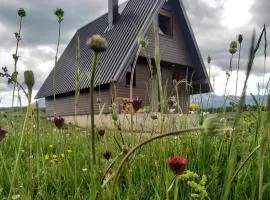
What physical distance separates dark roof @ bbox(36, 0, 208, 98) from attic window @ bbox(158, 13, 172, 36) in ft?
2.31

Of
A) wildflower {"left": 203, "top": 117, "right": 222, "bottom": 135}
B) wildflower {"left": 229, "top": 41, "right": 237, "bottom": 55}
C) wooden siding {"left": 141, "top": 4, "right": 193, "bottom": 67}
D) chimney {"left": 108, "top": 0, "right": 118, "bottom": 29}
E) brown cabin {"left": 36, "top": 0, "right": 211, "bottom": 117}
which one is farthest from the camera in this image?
chimney {"left": 108, "top": 0, "right": 118, "bottom": 29}

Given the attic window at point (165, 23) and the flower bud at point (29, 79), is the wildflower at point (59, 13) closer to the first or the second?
the flower bud at point (29, 79)

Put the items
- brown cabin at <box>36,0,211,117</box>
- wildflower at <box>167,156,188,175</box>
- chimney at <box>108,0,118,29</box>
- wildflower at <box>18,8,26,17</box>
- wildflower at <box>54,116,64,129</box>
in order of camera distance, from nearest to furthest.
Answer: wildflower at <box>167,156,188,175</box> < wildflower at <box>54,116,64,129</box> < wildflower at <box>18,8,26,17</box> < brown cabin at <box>36,0,211,117</box> < chimney at <box>108,0,118,29</box>

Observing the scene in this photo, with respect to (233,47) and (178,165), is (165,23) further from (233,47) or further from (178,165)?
(178,165)

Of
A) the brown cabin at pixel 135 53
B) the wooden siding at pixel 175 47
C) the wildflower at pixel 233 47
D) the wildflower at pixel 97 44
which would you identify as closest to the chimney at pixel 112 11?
the brown cabin at pixel 135 53

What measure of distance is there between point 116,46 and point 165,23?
3699mm

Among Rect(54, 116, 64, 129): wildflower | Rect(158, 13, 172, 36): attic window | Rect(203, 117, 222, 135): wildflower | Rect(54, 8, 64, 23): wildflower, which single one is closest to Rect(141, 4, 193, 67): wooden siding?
Rect(158, 13, 172, 36): attic window

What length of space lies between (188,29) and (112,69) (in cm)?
582

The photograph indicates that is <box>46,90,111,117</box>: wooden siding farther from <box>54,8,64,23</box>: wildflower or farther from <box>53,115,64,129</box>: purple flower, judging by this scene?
<box>53,115,64,129</box>: purple flower

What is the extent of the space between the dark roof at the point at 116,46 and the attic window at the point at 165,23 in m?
0.70

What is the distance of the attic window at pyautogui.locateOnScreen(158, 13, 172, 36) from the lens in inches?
787

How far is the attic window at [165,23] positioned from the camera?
2000cm

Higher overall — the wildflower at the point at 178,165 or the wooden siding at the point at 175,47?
the wooden siding at the point at 175,47

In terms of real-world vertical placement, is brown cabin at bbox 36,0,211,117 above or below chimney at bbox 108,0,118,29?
below
